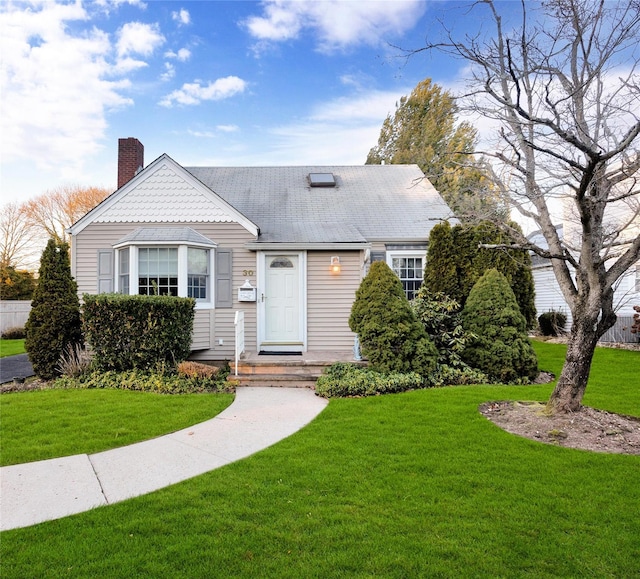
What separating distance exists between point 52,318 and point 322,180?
8.26 meters

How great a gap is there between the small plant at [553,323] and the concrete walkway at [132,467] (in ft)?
41.8

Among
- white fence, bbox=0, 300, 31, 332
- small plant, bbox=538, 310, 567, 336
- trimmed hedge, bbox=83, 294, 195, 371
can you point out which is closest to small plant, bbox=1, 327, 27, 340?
white fence, bbox=0, 300, 31, 332

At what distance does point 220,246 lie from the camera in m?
9.27

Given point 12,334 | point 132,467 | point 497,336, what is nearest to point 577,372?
point 497,336

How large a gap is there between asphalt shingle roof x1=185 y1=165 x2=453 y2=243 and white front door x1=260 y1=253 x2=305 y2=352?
1.96 ft

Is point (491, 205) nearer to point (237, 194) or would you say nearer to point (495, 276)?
point (495, 276)

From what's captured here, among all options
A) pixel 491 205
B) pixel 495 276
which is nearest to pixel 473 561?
pixel 491 205

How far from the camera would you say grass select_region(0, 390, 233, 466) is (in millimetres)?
4228

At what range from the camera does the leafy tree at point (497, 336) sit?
744 cm

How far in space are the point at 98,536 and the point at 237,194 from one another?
402 inches

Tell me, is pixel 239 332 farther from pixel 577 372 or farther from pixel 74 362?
pixel 577 372

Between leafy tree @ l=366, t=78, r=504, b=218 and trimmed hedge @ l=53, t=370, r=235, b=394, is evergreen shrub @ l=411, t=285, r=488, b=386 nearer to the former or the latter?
trimmed hedge @ l=53, t=370, r=235, b=394

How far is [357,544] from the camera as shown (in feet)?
8.21

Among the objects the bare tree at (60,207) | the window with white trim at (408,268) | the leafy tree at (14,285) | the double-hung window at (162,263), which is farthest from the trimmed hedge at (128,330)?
the bare tree at (60,207)
